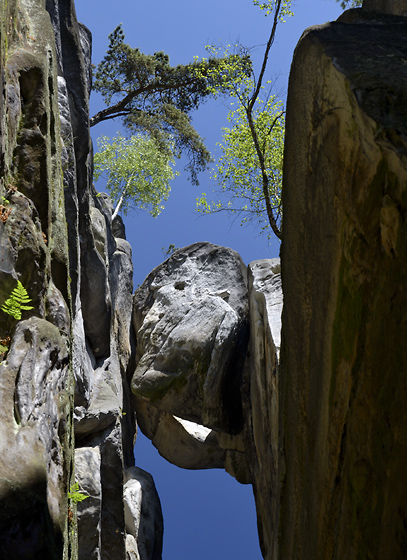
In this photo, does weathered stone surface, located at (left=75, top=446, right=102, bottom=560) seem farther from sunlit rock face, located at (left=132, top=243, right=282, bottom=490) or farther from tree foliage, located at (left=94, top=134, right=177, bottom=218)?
tree foliage, located at (left=94, top=134, right=177, bottom=218)

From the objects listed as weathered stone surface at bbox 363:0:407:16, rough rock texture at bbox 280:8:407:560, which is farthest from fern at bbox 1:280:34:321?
weathered stone surface at bbox 363:0:407:16

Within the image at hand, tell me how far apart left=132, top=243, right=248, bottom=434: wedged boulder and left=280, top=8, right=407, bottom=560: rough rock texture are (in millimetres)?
6742

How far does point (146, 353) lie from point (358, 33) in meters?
9.54

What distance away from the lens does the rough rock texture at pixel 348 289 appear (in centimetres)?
283

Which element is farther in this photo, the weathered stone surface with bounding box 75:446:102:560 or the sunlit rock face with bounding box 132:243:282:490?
the sunlit rock face with bounding box 132:243:282:490

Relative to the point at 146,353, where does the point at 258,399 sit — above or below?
below

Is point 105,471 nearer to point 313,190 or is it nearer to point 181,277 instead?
point 181,277

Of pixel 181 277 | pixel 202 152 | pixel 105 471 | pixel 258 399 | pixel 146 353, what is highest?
pixel 202 152

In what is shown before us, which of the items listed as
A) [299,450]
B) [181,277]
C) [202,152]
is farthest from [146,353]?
[299,450]

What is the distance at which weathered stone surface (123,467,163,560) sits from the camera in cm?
1115

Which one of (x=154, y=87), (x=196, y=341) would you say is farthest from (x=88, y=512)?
(x=154, y=87)

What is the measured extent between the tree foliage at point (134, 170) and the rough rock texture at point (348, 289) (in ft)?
52.6

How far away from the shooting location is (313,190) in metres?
4.22

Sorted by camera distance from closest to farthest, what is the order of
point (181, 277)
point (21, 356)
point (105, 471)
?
point (21, 356), point (105, 471), point (181, 277)
